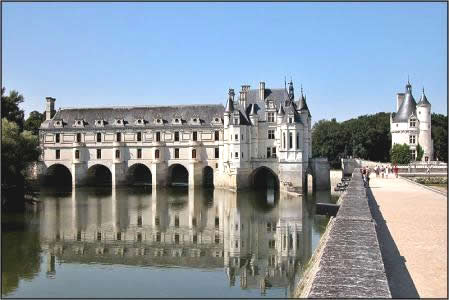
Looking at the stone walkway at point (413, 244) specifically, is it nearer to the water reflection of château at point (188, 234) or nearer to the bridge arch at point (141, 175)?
the water reflection of château at point (188, 234)

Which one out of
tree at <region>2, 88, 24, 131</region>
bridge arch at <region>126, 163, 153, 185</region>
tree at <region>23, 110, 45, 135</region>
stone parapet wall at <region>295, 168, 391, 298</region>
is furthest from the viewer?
tree at <region>23, 110, 45, 135</region>

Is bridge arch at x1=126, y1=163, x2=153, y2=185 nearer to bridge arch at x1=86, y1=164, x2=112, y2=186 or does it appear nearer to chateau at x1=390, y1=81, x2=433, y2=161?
bridge arch at x1=86, y1=164, x2=112, y2=186

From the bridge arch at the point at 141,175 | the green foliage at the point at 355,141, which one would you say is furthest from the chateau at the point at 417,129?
the bridge arch at the point at 141,175

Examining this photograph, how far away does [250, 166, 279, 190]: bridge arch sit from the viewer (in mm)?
47206

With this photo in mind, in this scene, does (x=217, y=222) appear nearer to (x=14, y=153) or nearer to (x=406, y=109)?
(x=14, y=153)

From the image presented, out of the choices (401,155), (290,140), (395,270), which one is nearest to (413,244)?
(395,270)

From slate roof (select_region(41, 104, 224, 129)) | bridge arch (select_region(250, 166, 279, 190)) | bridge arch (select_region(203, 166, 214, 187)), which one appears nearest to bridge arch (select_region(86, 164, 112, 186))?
slate roof (select_region(41, 104, 224, 129))

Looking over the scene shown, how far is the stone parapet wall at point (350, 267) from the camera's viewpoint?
692cm

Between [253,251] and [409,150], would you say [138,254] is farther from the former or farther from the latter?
[409,150]

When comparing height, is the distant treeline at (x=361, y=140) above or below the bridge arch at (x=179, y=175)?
above

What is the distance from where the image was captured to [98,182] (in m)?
54.2

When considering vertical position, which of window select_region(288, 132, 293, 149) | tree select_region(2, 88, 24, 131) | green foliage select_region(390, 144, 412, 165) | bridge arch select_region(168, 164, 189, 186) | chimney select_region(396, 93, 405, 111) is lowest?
bridge arch select_region(168, 164, 189, 186)

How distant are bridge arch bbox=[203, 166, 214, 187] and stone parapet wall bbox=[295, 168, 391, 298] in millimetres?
39535

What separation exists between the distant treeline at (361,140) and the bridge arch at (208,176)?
2207 cm
